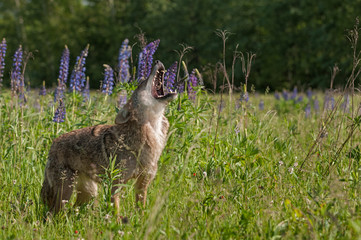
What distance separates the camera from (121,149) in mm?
3836

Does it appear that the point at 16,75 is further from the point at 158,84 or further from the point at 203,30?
the point at 203,30

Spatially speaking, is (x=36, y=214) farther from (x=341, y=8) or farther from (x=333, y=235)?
(x=341, y=8)

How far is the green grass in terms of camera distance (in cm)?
283

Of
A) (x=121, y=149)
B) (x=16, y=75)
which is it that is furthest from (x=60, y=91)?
(x=121, y=149)

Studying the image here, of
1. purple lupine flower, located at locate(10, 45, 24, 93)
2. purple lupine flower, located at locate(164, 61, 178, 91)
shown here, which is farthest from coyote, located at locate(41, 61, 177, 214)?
purple lupine flower, located at locate(10, 45, 24, 93)

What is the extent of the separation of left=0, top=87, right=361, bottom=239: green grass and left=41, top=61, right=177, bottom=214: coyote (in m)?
0.15

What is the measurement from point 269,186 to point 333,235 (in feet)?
4.63

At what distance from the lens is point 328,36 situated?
2325 cm

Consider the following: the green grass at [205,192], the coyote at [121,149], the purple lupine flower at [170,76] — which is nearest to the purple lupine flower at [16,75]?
the green grass at [205,192]

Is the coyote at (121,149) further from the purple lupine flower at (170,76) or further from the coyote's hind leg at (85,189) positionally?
the purple lupine flower at (170,76)

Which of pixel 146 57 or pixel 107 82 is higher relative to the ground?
pixel 146 57

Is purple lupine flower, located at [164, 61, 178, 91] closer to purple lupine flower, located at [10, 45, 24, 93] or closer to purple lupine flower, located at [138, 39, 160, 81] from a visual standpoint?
purple lupine flower, located at [138, 39, 160, 81]

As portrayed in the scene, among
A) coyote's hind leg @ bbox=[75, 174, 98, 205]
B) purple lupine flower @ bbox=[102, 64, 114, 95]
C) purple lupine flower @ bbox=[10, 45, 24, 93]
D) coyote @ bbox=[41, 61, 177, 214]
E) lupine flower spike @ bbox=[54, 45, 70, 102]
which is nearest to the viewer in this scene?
coyote @ bbox=[41, 61, 177, 214]

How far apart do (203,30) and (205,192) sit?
89.7 ft
